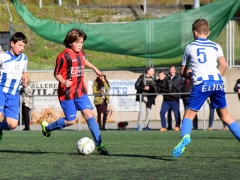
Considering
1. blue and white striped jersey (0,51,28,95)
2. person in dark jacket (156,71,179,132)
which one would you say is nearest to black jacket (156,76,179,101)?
person in dark jacket (156,71,179,132)

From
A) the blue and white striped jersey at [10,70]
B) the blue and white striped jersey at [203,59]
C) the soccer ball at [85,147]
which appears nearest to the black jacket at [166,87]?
the blue and white striped jersey at [10,70]

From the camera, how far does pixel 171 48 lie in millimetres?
20859

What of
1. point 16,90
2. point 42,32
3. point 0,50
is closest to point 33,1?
point 0,50

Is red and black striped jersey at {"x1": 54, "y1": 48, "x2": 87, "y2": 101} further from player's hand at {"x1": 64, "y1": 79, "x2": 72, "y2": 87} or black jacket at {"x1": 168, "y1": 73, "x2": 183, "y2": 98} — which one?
black jacket at {"x1": 168, "y1": 73, "x2": 183, "y2": 98}

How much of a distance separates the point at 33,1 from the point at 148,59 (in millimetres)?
10097

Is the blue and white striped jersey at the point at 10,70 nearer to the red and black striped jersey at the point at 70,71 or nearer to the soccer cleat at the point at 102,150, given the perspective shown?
the red and black striped jersey at the point at 70,71

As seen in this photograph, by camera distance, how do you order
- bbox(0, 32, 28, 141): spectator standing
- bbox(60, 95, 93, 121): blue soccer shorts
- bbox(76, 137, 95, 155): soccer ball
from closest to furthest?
bbox(76, 137, 95, 155): soccer ball
bbox(60, 95, 93, 121): blue soccer shorts
bbox(0, 32, 28, 141): spectator standing

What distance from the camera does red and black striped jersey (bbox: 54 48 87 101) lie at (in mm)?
10141

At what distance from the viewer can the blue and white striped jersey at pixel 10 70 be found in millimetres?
10711

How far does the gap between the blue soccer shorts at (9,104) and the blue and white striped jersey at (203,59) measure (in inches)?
122

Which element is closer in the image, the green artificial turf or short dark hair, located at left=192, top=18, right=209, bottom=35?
the green artificial turf

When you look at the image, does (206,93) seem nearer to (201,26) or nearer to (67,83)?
(201,26)

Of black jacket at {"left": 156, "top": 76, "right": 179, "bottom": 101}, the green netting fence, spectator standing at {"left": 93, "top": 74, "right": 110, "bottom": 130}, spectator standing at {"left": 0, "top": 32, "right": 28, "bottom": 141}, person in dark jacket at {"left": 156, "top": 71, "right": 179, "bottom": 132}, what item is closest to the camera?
spectator standing at {"left": 0, "top": 32, "right": 28, "bottom": 141}

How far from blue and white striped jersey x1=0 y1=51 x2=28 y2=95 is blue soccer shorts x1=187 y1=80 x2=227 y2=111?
2.97 m
